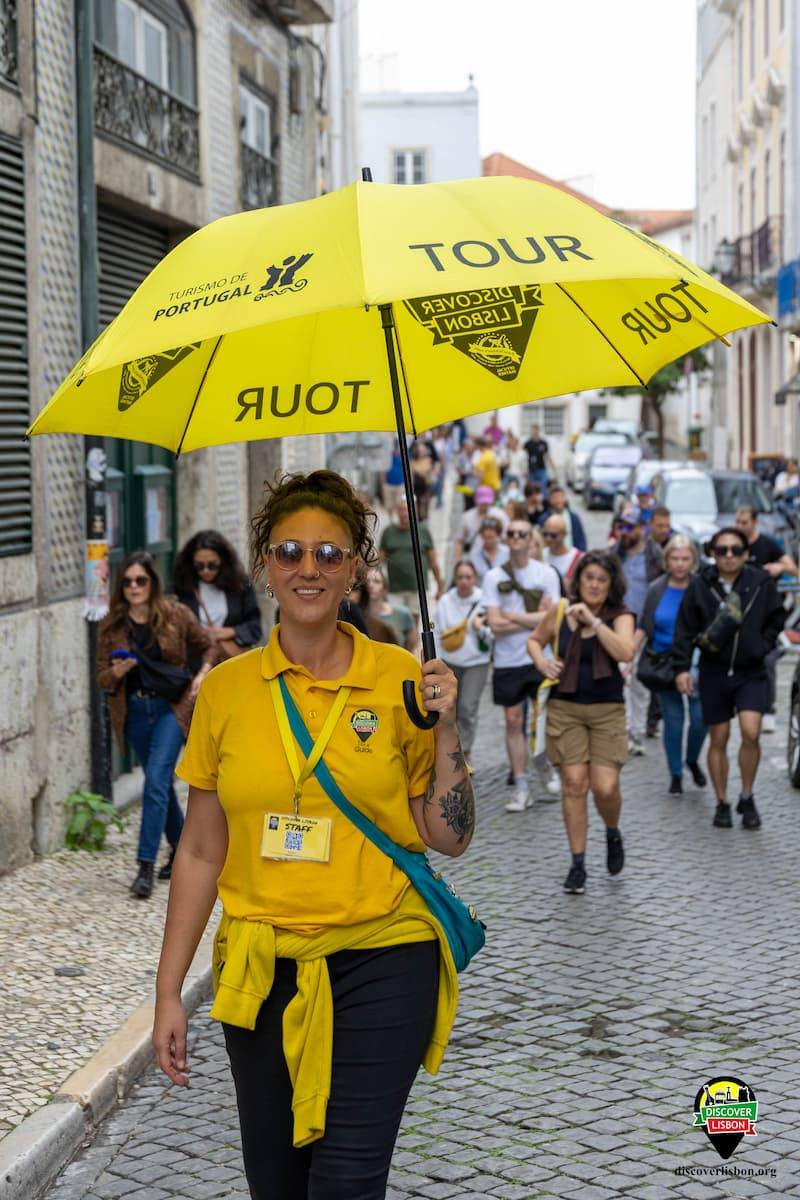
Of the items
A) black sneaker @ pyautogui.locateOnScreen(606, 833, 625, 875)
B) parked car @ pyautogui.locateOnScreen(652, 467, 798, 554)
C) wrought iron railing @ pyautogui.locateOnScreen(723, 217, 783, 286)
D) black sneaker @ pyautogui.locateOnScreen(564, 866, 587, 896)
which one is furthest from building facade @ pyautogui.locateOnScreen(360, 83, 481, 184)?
black sneaker @ pyautogui.locateOnScreen(564, 866, 587, 896)

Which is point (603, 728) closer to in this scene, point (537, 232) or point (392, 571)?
point (537, 232)

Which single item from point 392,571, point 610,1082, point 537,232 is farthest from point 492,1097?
point 392,571

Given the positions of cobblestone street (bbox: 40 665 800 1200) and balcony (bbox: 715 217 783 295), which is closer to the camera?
cobblestone street (bbox: 40 665 800 1200)


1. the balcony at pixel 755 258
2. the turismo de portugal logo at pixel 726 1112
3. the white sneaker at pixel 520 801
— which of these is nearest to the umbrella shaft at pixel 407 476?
the turismo de portugal logo at pixel 726 1112

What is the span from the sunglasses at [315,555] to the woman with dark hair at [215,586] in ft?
20.5

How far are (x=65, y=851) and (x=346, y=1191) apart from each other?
686 cm

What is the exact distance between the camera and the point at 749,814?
1059 centimetres

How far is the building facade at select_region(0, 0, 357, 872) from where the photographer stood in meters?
9.54

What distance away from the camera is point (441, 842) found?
3605 mm

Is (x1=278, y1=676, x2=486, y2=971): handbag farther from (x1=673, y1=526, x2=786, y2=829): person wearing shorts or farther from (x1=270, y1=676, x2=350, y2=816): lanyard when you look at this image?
(x1=673, y1=526, x2=786, y2=829): person wearing shorts

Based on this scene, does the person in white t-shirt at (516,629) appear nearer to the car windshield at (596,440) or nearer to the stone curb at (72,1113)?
the stone curb at (72,1113)

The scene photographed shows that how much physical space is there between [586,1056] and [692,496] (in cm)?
2156

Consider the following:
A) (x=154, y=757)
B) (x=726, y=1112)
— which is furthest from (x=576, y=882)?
(x=726, y=1112)

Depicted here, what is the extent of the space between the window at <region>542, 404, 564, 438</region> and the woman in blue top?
7071cm
